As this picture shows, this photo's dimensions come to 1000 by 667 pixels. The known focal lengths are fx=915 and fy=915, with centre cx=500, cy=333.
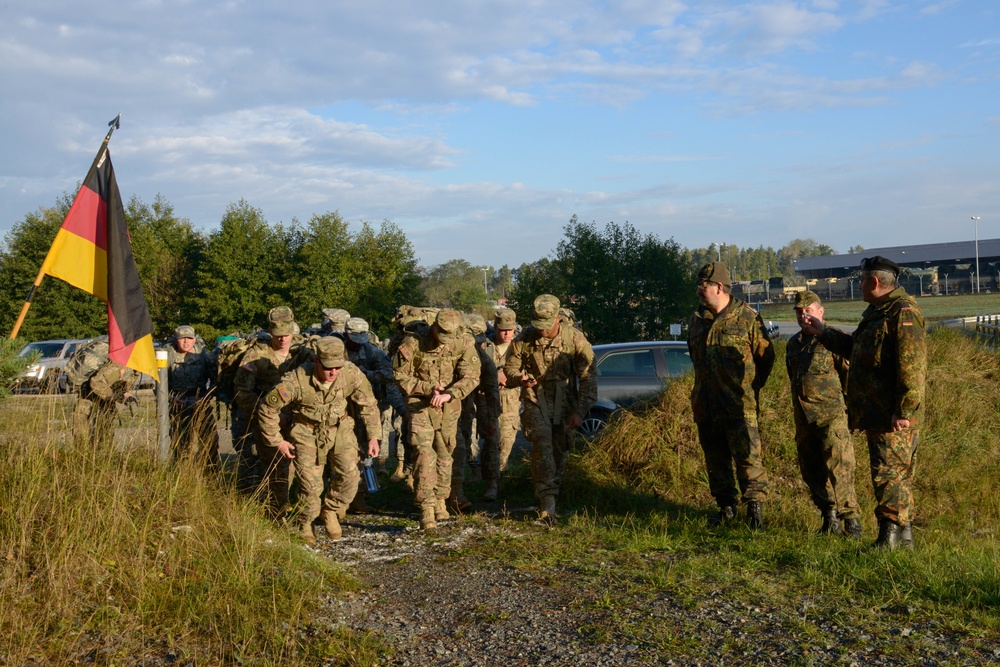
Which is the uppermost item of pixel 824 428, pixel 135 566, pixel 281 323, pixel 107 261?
pixel 107 261

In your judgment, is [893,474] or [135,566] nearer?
[135,566]

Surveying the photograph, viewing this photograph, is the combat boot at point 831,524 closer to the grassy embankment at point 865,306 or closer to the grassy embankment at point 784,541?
the grassy embankment at point 784,541

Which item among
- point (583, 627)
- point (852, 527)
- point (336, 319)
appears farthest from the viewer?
point (336, 319)

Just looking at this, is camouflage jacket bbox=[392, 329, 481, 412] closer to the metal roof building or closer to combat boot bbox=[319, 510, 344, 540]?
combat boot bbox=[319, 510, 344, 540]

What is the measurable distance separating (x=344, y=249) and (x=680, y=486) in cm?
3062

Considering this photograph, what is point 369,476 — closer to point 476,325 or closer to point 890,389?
point 476,325

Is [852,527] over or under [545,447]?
under

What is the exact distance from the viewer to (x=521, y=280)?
97.0 ft

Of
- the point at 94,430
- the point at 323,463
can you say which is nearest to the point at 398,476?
the point at 323,463

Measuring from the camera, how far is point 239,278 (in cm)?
3553

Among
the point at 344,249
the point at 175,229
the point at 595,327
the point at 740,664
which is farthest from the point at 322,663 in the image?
the point at 175,229

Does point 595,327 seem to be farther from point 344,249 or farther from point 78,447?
point 78,447

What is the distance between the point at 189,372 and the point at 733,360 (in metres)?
5.37

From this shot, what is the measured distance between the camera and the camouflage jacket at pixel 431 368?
7586 mm
